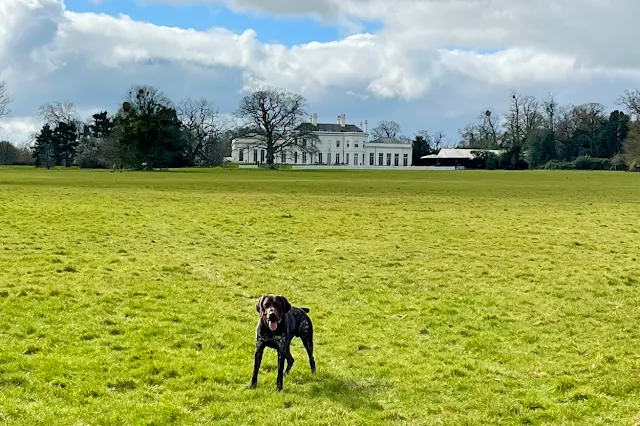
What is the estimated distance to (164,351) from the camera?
8273mm

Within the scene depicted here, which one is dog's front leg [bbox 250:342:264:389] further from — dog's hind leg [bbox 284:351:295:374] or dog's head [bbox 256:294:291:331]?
dog's hind leg [bbox 284:351:295:374]

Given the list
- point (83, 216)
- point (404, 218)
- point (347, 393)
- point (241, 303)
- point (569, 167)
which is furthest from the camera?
point (569, 167)

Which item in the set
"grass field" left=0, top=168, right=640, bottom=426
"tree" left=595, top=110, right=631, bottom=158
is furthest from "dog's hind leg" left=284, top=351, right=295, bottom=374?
"tree" left=595, top=110, right=631, bottom=158

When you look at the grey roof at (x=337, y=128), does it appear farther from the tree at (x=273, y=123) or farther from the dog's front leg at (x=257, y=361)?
the dog's front leg at (x=257, y=361)

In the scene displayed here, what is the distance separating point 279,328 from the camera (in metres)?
6.61

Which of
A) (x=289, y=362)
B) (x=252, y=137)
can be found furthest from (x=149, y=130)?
(x=289, y=362)

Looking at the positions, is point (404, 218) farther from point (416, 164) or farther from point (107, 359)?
point (416, 164)

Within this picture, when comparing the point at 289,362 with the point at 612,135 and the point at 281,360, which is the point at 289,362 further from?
the point at 612,135

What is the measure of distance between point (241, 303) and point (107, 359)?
147 inches

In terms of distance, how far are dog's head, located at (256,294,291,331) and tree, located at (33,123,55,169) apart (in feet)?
398

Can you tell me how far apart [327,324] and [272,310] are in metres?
3.81

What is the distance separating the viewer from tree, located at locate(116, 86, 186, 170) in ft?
315

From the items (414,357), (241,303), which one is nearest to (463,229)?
(241,303)

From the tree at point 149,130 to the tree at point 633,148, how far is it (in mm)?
71210
